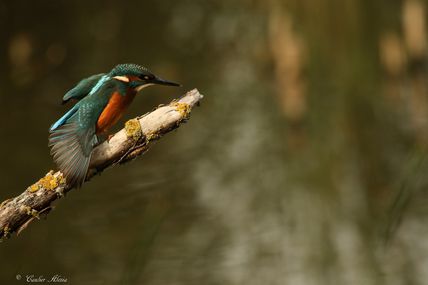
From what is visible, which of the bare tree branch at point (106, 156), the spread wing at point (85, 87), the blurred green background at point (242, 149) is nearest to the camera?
the bare tree branch at point (106, 156)

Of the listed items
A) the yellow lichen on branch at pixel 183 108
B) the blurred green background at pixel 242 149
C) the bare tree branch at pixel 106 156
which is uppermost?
the yellow lichen on branch at pixel 183 108

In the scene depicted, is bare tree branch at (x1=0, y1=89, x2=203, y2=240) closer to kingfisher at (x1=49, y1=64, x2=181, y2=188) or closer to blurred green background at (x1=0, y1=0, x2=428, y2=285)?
kingfisher at (x1=49, y1=64, x2=181, y2=188)

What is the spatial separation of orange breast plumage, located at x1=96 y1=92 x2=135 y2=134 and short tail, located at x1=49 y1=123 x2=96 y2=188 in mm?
43

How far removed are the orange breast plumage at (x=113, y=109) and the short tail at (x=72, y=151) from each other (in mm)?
43

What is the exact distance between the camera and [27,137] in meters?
7.90

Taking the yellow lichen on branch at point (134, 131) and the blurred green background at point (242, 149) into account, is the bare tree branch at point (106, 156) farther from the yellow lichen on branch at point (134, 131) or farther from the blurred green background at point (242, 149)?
the blurred green background at point (242, 149)

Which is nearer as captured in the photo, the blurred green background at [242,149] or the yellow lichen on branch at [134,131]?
the yellow lichen on branch at [134,131]

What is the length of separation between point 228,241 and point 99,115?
11.7 feet

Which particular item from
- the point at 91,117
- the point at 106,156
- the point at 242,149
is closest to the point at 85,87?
the point at 91,117

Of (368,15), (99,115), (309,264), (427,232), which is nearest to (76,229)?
(309,264)

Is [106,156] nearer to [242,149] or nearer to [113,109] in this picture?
[113,109]

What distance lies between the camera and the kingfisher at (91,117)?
81.7 inches

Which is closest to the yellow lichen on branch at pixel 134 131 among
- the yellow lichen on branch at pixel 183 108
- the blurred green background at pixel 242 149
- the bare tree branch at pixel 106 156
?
the bare tree branch at pixel 106 156

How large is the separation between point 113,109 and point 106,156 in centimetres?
12
